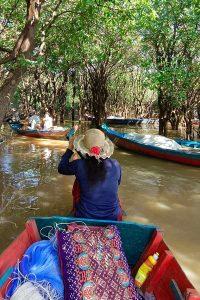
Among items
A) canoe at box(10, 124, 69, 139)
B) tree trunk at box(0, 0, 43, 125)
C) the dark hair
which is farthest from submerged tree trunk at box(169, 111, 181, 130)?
the dark hair

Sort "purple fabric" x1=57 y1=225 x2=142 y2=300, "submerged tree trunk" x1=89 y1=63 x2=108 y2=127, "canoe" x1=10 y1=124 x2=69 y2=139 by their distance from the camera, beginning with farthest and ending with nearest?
"submerged tree trunk" x1=89 y1=63 x2=108 y2=127 → "canoe" x1=10 y1=124 x2=69 y2=139 → "purple fabric" x1=57 y1=225 x2=142 y2=300

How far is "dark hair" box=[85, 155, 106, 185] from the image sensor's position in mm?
4035

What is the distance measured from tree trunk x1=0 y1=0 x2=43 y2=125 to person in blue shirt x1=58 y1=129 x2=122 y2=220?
8.91ft

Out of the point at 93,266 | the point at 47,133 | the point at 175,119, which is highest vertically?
the point at 175,119

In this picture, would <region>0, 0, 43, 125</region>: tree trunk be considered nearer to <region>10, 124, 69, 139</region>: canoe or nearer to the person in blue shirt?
the person in blue shirt

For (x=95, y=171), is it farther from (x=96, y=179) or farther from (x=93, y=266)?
(x=93, y=266)

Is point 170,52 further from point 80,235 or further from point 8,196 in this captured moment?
point 80,235

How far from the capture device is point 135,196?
852 centimetres

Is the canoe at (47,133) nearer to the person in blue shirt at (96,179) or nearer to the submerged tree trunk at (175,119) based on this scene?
the submerged tree trunk at (175,119)

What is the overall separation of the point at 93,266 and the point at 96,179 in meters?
1.19

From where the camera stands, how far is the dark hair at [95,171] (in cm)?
404

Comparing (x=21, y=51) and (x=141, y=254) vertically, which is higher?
(x=21, y=51)

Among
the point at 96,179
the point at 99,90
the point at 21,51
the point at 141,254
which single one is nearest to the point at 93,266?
the point at 141,254

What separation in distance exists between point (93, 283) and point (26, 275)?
1.85ft
